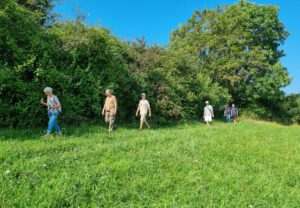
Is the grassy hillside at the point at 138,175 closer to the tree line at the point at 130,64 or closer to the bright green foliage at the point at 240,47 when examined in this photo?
the tree line at the point at 130,64

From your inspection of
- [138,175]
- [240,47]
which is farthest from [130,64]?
[240,47]

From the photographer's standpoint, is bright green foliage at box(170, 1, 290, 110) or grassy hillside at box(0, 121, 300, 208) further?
bright green foliage at box(170, 1, 290, 110)

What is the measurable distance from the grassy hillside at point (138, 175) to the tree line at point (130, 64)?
7.80ft

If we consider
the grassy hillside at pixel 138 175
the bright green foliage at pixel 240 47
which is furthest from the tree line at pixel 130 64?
the grassy hillside at pixel 138 175

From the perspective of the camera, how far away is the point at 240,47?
2691 centimetres

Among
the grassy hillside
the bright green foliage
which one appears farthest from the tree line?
the grassy hillside

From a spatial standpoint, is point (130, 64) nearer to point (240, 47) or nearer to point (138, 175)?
point (138, 175)

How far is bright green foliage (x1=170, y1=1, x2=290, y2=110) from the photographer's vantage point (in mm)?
26844

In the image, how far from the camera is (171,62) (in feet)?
56.0

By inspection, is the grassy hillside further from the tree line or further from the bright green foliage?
the bright green foliage

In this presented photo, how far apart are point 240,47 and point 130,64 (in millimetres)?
17973

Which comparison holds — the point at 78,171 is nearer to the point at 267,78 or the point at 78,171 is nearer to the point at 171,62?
the point at 171,62

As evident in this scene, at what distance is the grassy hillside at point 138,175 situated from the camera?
164 inches

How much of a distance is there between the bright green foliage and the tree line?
108 millimetres
